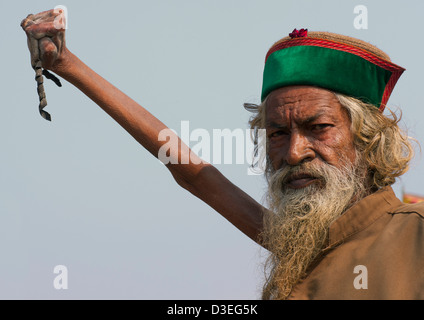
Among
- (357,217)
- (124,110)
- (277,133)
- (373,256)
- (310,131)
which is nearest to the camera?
(373,256)

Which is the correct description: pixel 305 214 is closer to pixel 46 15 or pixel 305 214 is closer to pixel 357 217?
pixel 357 217

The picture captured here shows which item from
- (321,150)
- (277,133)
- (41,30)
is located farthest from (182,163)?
(41,30)

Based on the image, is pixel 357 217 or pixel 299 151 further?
pixel 299 151

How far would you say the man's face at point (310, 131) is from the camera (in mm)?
4258

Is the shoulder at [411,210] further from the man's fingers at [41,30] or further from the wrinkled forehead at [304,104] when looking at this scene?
the man's fingers at [41,30]

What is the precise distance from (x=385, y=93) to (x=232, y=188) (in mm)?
1273

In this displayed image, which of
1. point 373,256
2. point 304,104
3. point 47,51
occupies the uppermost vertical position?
point 47,51

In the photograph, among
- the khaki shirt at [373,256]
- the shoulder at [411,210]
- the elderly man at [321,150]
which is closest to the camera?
the khaki shirt at [373,256]

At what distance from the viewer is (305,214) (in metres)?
4.22

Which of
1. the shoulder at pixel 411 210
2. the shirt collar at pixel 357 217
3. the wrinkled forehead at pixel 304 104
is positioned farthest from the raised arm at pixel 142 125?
the shoulder at pixel 411 210

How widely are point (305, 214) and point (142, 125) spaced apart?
1.30 m
